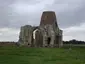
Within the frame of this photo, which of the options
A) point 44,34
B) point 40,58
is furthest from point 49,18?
point 40,58

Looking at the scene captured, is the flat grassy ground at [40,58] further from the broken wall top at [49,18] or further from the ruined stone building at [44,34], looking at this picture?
the broken wall top at [49,18]

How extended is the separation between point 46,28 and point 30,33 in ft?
13.5

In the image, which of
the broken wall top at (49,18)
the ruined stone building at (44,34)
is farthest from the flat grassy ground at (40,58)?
the broken wall top at (49,18)

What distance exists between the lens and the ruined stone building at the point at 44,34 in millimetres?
64500

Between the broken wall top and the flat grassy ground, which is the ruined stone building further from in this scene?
the flat grassy ground

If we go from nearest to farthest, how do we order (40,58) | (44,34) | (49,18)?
(40,58) → (44,34) → (49,18)

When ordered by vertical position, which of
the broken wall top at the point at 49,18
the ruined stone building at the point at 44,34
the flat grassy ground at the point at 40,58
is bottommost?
the flat grassy ground at the point at 40,58

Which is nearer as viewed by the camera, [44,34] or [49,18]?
[44,34]

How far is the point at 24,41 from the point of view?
64750mm

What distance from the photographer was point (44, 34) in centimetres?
6450

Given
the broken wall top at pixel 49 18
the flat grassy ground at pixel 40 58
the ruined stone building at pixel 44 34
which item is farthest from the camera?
the broken wall top at pixel 49 18

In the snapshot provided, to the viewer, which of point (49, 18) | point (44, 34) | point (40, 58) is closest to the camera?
point (40, 58)

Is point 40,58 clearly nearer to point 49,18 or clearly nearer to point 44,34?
point 44,34

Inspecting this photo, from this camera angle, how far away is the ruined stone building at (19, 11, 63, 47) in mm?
64500
